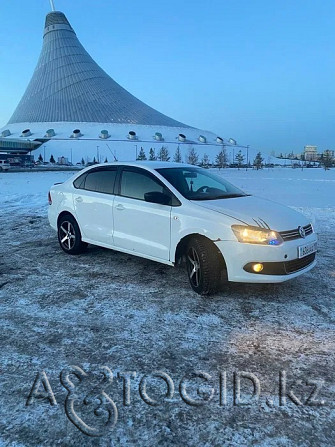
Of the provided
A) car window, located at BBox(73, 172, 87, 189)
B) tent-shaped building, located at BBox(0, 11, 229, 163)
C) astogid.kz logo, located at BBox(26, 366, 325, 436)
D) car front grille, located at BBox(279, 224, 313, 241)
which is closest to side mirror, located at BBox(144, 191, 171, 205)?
car front grille, located at BBox(279, 224, 313, 241)

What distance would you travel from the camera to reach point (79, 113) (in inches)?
4747

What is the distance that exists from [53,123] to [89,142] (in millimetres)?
18652

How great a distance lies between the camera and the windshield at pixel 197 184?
15.5ft

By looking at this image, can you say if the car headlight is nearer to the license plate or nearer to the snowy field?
the license plate

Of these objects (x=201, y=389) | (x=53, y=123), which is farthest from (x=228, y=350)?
(x=53, y=123)

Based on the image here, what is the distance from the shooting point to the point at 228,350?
10.0 ft

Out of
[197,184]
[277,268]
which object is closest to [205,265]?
[277,268]

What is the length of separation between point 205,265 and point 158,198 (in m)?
1.08

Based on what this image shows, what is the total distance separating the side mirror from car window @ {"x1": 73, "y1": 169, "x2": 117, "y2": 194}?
3.14ft

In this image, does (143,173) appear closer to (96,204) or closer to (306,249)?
(96,204)

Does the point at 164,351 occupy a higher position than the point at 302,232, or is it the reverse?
the point at 302,232

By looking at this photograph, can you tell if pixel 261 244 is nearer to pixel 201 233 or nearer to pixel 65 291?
pixel 201 233

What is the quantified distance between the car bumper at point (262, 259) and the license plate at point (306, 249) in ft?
0.17

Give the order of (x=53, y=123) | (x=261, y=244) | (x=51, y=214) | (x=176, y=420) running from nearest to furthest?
(x=176, y=420) → (x=261, y=244) → (x=51, y=214) → (x=53, y=123)
